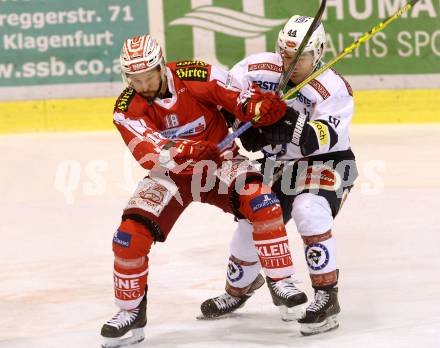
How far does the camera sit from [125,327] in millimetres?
4105

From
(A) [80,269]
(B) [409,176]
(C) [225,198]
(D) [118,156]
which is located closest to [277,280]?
(C) [225,198]

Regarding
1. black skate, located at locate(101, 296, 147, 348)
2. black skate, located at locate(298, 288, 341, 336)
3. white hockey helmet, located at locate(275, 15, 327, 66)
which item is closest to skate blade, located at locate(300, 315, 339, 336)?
black skate, located at locate(298, 288, 341, 336)

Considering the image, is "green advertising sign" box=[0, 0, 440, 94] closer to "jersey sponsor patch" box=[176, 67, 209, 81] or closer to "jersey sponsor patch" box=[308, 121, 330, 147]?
"jersey sponsor patch" box=[176, 67, 209, 81]

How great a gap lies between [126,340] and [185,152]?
767 mm

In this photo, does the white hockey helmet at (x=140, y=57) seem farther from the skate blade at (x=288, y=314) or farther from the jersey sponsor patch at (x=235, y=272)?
the skate blade at (x=288, y=314)

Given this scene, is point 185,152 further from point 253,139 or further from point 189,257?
point 189,257

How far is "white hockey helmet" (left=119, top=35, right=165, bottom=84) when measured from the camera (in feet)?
13.5

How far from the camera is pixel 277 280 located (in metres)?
4.07

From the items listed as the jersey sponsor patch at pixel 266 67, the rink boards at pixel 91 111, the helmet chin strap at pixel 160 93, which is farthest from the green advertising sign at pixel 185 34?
the helmet chin strap at pixel 160 93

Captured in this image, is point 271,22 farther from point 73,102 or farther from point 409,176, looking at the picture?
point 409,176

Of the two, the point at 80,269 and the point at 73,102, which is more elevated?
the point at 73,102

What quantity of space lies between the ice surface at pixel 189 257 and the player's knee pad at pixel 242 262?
124 mm

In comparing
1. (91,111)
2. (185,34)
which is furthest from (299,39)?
(91,111)

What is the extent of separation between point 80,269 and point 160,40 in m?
3.98
